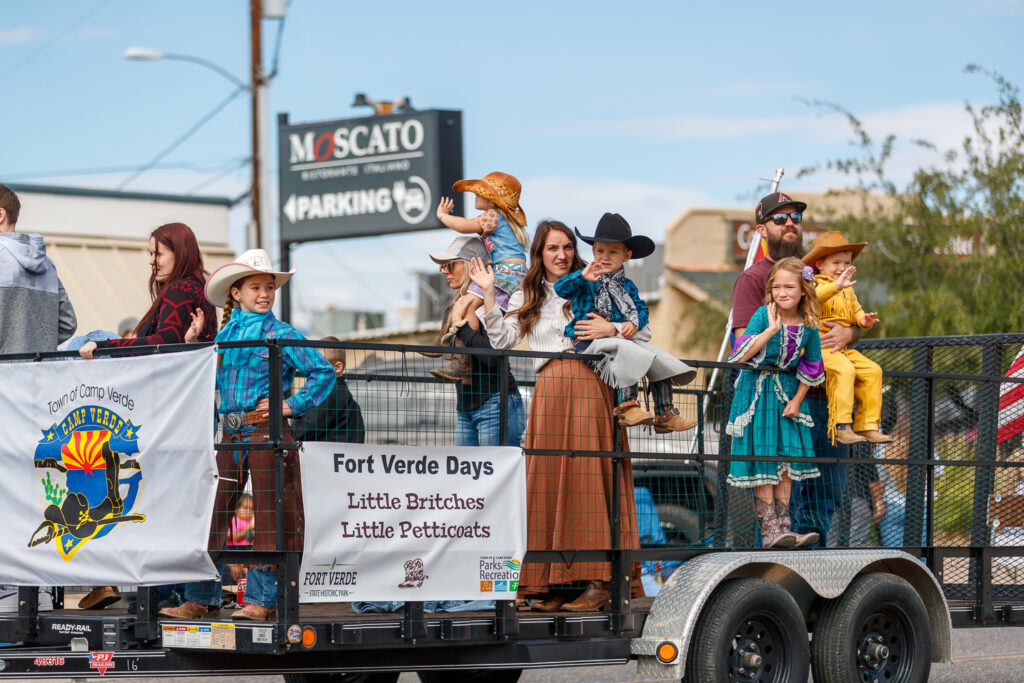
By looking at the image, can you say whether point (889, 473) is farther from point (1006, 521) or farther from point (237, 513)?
point (237, 513)

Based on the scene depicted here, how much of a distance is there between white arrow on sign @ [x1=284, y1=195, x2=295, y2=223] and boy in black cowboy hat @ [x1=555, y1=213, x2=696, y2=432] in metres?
22.1

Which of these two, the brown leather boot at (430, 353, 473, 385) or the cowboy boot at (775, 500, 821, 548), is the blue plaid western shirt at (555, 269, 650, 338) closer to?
the brown leather boot at (430, 353, 473, 385)

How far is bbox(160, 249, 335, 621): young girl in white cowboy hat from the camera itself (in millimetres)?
5914

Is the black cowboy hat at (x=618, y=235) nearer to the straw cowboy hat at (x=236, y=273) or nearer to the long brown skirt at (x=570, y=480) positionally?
the long brown skirt at (x=570, y=480)

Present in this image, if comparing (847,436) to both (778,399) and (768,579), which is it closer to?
(778,399)

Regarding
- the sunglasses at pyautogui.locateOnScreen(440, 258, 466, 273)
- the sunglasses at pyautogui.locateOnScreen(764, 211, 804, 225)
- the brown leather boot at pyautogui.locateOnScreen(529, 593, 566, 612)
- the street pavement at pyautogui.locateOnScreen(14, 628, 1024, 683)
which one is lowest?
the street pavement at pyautogui.locateOnScreen(14, 628, 1024, 683)

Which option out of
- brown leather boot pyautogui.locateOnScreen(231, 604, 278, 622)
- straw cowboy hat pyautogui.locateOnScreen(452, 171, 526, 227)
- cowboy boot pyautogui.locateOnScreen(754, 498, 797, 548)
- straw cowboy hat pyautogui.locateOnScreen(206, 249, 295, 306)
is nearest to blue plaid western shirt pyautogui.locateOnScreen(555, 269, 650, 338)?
straw cowboy hat pyautogui.locateOnScreen(452, 171, 526, 227)

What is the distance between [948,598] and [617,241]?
2841 millimetres

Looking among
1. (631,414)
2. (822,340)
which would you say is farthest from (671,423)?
(822,340)

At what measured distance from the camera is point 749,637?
6883 mm

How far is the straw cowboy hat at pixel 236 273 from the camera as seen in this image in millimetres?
6582

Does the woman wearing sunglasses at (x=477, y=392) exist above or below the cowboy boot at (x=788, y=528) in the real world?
above

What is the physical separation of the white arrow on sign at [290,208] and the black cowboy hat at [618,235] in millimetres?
22096

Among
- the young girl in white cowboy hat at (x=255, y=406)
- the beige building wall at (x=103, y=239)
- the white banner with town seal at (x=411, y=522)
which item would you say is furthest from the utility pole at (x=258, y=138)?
the white banner with town seal at (x=411, y=522)
